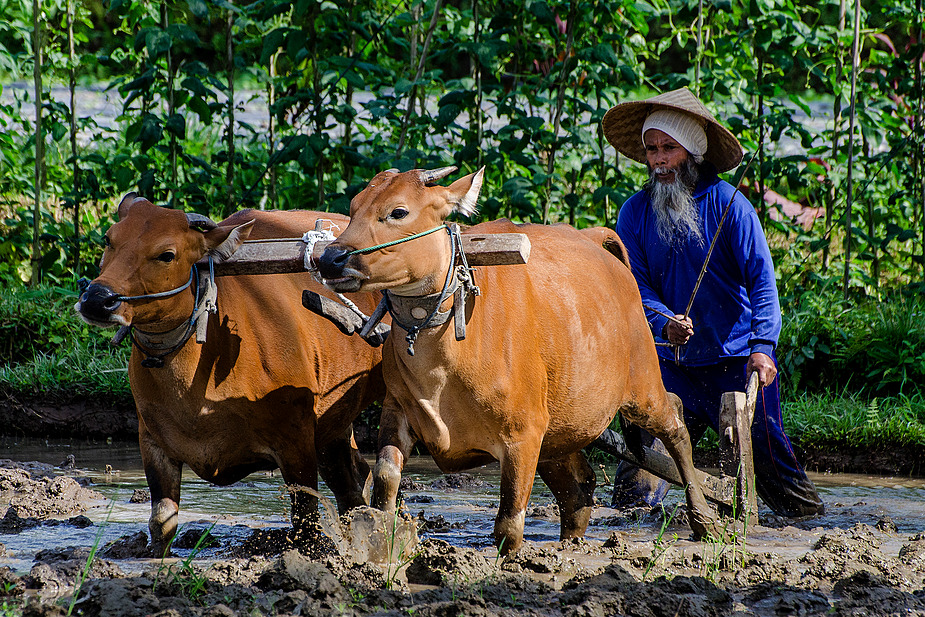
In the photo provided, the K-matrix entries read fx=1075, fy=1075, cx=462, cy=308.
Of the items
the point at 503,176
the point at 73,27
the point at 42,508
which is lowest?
the point at 42,508

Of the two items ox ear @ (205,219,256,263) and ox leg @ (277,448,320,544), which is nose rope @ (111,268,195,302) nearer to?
ox ear @ (205,219,256,263)

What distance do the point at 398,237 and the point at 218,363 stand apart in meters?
1.11

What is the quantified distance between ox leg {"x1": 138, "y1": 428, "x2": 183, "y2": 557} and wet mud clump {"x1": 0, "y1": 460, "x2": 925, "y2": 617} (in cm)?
11

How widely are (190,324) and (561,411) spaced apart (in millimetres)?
1499

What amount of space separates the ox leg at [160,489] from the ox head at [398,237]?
133 cm

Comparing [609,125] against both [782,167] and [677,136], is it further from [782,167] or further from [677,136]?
[782,167]

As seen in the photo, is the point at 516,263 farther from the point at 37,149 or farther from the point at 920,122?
the point at 37,149

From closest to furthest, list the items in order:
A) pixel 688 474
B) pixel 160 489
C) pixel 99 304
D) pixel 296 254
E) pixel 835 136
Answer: pixel 99 304, pixel 296 254, pixel 160 489, pixel 688 474, pixel 835 136

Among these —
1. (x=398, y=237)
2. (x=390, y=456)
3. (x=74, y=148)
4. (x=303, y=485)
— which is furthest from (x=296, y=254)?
(x=74, y=148)

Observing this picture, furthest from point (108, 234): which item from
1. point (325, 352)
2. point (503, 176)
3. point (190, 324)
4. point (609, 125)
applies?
point (503, 176)

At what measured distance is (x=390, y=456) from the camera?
3949 mm

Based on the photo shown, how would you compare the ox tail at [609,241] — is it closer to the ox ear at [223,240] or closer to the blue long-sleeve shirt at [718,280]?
the blue long-sleeve shirt at [718,280]

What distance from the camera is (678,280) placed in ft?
18.0

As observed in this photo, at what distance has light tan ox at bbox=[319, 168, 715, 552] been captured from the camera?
3660 millimetres
